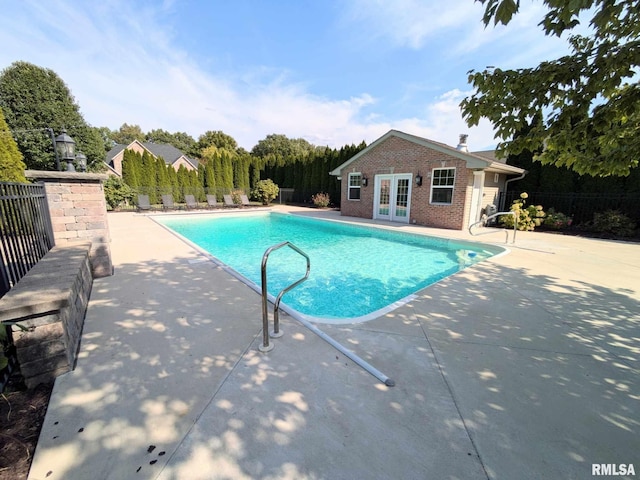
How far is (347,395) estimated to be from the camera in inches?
82.4

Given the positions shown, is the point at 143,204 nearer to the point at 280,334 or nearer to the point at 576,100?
the point at 280,334

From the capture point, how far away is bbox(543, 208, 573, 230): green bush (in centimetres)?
1084

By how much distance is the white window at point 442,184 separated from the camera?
10.9 meters

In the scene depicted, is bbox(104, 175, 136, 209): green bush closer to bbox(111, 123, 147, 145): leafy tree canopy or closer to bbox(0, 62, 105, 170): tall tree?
bbox(0, 62, 105, 170): tall tree

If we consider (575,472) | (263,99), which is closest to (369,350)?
(575,472)

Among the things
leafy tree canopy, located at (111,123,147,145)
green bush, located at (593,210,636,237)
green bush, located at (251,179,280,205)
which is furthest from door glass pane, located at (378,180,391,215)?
leafy tree canopy, located at (111,123,147,145)

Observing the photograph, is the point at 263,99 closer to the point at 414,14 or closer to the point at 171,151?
the point at 414,14

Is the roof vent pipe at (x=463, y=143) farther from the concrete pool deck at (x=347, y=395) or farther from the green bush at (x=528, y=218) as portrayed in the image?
the concrete pool deck at (x=347, y=395)

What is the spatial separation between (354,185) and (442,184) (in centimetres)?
503

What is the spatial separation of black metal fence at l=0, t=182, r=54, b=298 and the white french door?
11865mm

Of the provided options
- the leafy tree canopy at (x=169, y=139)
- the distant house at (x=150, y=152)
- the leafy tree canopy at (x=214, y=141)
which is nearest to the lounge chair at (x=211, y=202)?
the distant house at (x=150, y=152)

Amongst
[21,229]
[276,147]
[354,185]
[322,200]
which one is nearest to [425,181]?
[354,185]

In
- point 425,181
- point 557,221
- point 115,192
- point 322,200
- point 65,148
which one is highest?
point 65,148

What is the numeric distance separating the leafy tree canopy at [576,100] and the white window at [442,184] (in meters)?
8.39
